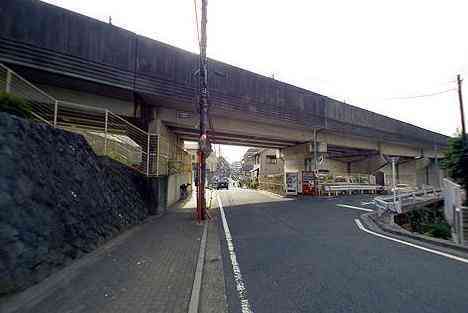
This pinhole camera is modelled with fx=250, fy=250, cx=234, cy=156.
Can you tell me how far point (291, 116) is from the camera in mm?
19516

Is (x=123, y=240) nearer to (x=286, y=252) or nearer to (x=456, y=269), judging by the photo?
(x=286, y=252)

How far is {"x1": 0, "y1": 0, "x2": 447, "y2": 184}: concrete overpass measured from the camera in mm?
9383

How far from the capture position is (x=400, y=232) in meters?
8.27

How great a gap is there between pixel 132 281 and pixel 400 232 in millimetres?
8268

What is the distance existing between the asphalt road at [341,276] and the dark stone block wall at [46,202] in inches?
129

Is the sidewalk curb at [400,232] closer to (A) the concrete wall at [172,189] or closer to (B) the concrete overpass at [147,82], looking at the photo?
(B) the concrete overpass at [147,82]

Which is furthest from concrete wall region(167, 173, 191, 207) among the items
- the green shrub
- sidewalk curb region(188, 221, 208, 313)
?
the green shrub

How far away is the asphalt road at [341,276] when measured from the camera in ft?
11.6

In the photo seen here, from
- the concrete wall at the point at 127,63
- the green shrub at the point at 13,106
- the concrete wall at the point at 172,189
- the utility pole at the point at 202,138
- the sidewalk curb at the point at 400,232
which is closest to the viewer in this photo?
the green shrub at the point at 13,106

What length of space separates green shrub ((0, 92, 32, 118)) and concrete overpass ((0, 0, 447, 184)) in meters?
4.95

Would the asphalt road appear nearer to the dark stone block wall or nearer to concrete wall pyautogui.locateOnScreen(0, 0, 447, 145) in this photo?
the dark stone block wall

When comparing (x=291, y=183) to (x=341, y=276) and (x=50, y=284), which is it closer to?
(x=341, y=276)

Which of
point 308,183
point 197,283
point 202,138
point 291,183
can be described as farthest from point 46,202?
point 308,183

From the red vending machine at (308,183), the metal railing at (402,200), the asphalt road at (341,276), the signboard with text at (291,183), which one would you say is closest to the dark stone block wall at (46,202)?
the asphalt road at (341,276)
